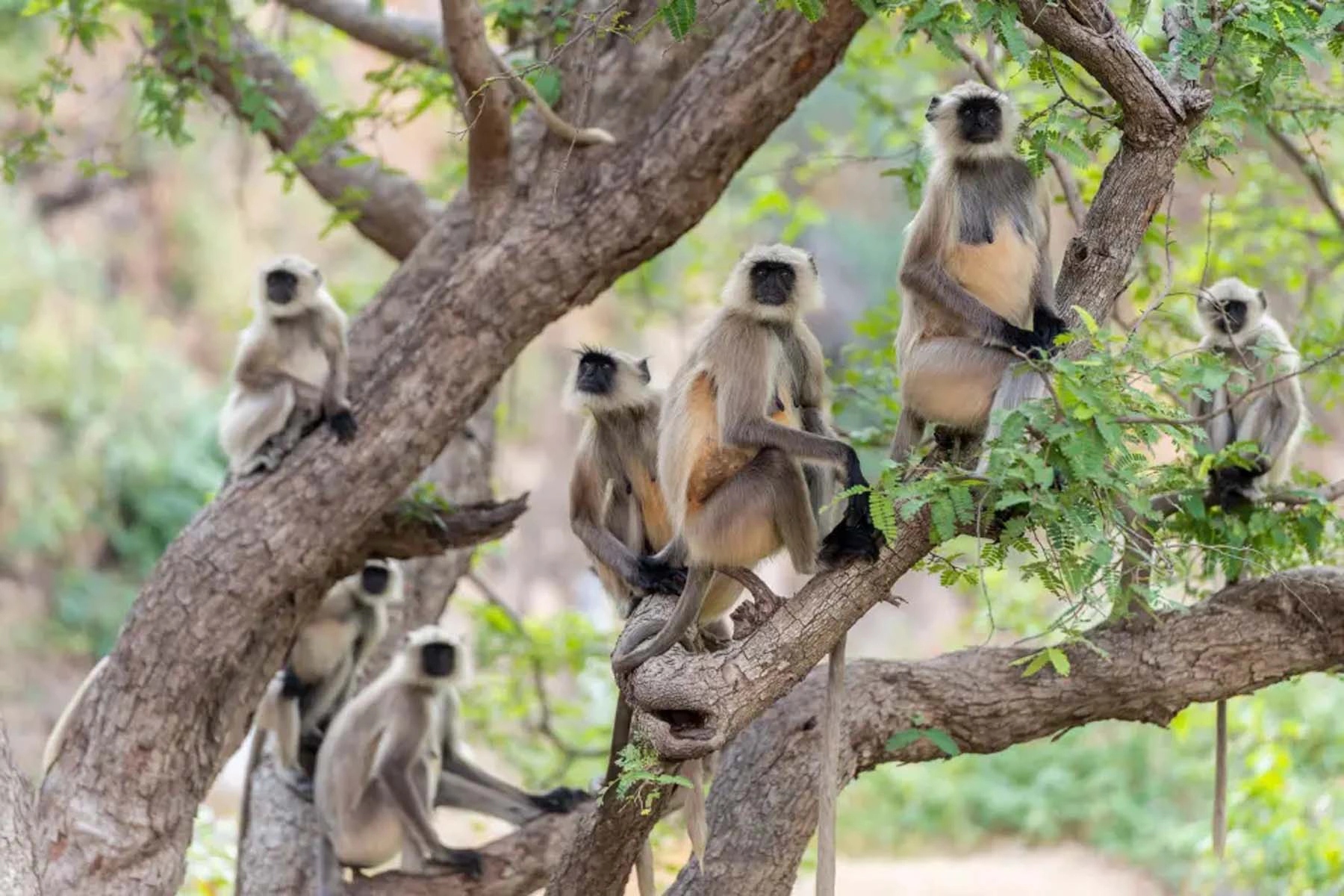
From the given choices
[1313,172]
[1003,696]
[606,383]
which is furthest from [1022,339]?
[1313,172]

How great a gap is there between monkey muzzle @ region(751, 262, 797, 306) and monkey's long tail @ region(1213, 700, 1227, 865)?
1787 mm

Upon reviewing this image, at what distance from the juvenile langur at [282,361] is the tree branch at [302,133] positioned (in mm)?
380

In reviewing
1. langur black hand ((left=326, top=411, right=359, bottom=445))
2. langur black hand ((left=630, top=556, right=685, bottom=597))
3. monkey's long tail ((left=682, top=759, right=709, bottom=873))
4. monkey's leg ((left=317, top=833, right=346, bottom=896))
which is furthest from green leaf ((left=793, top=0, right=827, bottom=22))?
monkey's leg ((left=317, top=833, right=346, bottom=896))

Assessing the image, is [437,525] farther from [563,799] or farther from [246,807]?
[246,807]

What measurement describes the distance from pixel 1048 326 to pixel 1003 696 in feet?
4.37

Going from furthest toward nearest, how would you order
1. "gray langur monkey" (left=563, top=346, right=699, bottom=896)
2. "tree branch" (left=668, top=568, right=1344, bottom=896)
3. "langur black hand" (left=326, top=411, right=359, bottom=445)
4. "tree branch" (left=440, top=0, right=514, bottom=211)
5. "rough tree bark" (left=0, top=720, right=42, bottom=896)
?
"langur black hand" (left=326, top=411, right=359, bottom=445) → "gray langur monkey" (left=563, top=346, right=699, bottom=896) → "tree branch" (left=440, top=0, right=514, bottom=211) → "tree branch" (left=668, top=568, right=1344, bottom=896) → "rough tree bark" (left=0, top=720, right=42, bottom=896)

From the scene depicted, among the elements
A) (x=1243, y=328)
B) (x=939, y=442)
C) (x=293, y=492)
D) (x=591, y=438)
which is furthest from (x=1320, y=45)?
(x=293, y=492)

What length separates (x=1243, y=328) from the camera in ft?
15.8

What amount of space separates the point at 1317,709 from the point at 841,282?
11325 mm

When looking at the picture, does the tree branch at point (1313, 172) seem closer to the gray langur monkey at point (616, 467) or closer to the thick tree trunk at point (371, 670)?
the gray langur monkey at point (616, 467)

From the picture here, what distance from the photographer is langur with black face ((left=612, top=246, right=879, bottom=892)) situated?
3418 mm

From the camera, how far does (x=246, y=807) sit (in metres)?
5.74

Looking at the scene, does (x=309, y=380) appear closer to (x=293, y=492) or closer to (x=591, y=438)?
(x=293, y=492)

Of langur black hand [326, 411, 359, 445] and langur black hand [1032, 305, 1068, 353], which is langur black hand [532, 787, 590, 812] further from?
langur black hand [1032, 305, 1068, 353]
